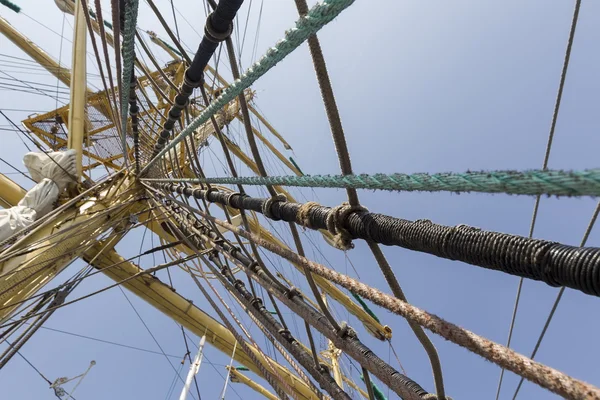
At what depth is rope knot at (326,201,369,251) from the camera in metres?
1.33

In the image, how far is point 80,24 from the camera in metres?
4.92

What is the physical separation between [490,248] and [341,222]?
1.84 feet

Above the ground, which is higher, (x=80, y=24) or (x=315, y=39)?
(x=80, y=24)

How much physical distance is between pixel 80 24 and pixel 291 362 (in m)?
5.03

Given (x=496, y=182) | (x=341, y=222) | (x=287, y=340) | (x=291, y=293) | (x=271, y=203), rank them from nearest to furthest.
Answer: (x=496, y=182) < (x=341, y=222) < (x=271, y=203) < (x=291, y=293) < (x=287, y=340)

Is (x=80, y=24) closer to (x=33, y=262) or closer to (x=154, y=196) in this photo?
(x=154, y=196)

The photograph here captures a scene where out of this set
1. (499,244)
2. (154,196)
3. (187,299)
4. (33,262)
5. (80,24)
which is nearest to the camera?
(499,244)

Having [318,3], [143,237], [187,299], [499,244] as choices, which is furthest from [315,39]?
[143,237]

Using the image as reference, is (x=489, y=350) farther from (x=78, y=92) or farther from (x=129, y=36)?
(x=78, y=92)

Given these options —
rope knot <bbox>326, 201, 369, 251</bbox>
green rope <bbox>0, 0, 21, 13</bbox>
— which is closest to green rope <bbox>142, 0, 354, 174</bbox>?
rope knot <bbox>326, 201, 369, 251</bbox>

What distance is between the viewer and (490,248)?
856 millimetres

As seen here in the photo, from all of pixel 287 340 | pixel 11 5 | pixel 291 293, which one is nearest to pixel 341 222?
pixel 291 293

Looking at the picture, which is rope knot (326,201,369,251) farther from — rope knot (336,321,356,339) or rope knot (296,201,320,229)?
rope knot (336,321,356,339)

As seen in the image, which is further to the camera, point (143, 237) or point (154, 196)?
point (143, 237)
